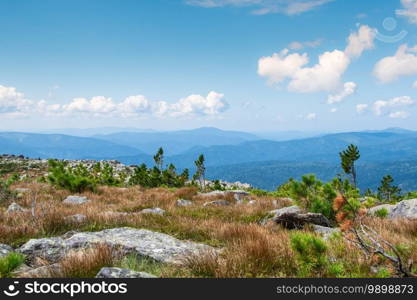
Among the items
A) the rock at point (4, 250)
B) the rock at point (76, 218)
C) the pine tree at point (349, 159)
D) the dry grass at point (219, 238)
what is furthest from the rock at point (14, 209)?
the pine tree at point (349, 159)

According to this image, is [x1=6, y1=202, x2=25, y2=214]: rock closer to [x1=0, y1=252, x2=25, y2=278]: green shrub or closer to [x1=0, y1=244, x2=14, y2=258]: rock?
[x1=0, y1=244, x2=14, y2=258]: rock

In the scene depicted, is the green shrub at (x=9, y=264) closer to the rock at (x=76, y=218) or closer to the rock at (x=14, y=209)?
the rock at (x=76, y=218)

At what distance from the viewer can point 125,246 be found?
618 centimetres

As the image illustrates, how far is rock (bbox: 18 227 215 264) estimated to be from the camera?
19.6 ft

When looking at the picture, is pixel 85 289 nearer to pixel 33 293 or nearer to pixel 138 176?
pixel 33 293

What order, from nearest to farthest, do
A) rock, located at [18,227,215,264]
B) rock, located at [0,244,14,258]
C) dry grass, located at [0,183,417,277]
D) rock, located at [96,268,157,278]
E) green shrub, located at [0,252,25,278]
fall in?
rock, located at [96,268,157,278]
green shrub, located at [0,252,25,278]
dry grass, located at [0,183,417,277]
rock, located at [18,227,215,264]
rock, located at [0,244,14,258]

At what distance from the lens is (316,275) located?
15.4ft

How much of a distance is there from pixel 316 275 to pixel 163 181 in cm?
3680

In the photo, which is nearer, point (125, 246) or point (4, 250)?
point (125, 246)

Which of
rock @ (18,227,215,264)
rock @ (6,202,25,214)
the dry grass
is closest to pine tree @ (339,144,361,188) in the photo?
the dry grass

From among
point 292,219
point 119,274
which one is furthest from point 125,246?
point 292,219

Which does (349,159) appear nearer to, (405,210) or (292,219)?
(405,210)

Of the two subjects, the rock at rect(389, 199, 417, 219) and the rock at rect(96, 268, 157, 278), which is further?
the rock at rect(389, 199, 417, 219)

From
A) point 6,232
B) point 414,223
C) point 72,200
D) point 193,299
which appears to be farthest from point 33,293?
point 72,200
